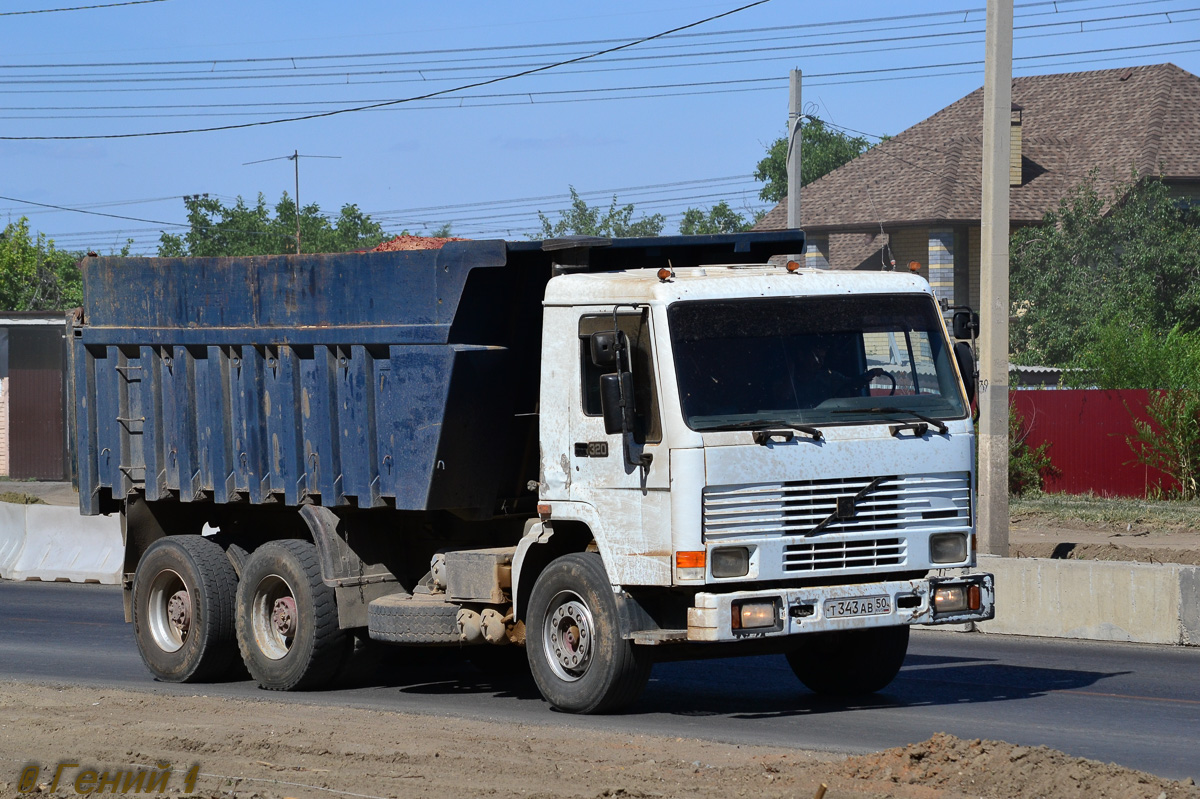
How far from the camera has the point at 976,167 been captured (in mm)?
46156

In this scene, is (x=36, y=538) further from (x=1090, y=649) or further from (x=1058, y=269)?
(x=1058, y=269)

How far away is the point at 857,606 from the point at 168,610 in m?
5.94

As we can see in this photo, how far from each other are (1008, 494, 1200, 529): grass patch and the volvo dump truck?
49.0 feet

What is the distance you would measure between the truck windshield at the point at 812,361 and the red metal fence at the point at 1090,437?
19.2 meters

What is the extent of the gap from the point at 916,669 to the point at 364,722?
14.9 feet

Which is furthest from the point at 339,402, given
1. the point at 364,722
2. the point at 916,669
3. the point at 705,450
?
the point at 916,669

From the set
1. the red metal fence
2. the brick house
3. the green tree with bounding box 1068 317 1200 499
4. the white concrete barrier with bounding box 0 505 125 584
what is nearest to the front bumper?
the white concrete barrier with bounding box 0 505 125 584

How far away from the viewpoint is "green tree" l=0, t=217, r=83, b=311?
2200 inches

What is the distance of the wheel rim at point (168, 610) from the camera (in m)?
12.2

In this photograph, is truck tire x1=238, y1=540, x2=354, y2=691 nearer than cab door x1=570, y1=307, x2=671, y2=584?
No

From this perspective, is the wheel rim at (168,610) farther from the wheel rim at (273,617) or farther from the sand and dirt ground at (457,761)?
the sand and dirt ground at (457,761)

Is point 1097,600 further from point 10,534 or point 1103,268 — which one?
point 1103,268

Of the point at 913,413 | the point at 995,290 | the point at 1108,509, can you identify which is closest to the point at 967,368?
the point at 913,413

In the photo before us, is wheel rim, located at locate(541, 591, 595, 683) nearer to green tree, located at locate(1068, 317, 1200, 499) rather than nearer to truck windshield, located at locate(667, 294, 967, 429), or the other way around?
truck windshield, located at locate(667, 294, 967, 429)
